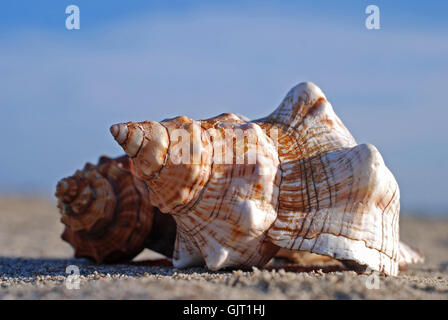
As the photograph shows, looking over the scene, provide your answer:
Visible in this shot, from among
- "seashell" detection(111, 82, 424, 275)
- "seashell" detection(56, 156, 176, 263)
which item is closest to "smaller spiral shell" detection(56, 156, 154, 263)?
→ "seashell" detection(56, 156, 176, 263)

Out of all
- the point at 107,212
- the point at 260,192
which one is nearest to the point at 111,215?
the point at 107,212

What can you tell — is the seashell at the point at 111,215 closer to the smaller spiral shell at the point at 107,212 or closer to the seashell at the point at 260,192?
the smaller spiral shell at the point at 107,212

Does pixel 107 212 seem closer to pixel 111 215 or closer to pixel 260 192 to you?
pixel 111 215

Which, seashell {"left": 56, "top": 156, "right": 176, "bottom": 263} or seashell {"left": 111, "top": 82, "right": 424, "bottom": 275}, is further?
seashell {"left": 56, "top": 156, "right": 176, "bottom": 263}

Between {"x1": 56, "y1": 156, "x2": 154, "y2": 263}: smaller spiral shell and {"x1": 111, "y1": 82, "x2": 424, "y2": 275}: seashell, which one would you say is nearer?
{"x1": 111, "y1": 82, "x2": 424, "y2": 275}: seashell

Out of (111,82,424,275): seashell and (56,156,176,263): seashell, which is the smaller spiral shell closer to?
(56,156,176,263): seashell

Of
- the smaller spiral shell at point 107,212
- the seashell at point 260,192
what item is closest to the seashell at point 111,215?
the smaller spiral shell at point 107,212
